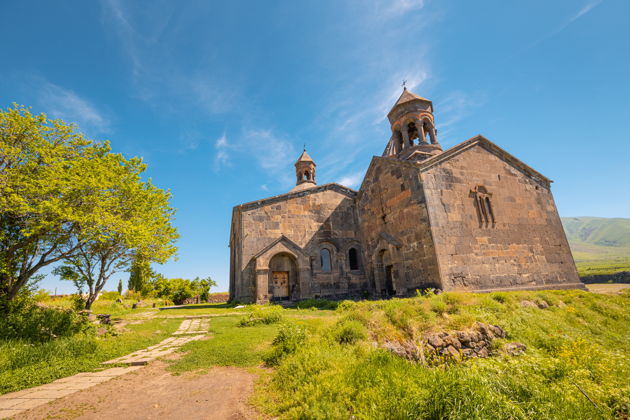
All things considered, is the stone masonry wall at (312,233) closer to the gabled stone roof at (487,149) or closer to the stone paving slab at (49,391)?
the gabled stone roof at (487,149)

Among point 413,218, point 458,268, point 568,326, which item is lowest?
point 568,326

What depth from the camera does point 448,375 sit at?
3.71m

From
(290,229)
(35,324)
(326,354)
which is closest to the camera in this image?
(326,354)

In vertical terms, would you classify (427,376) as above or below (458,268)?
below

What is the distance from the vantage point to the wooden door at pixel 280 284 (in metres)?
15.7

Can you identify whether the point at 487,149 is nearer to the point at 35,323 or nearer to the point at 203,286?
the point at 35,323

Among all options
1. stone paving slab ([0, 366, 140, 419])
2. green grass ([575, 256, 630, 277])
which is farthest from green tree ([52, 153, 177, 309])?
green grass ([575, 256, 630, 277])

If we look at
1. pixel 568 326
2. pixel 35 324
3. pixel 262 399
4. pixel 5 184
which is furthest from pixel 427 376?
pixel 5 184

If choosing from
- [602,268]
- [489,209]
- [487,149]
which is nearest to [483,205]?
[489,209]

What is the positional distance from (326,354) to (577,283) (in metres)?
15.3

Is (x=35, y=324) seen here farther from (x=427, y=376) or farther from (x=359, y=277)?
(x=359, y=277)

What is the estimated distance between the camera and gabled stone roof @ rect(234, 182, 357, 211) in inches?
645

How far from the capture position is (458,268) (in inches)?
442

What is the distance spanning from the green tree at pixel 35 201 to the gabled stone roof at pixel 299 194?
27.1 ft
